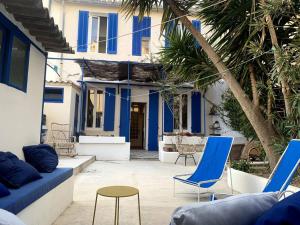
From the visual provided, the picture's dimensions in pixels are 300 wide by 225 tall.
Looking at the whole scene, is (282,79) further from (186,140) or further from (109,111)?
(109,111)

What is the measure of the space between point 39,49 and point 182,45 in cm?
291

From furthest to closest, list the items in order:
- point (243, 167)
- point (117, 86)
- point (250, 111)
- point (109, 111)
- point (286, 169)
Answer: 1. point (117, 86)
2. point (109, 111)
3. point (243, 167)
4. point (250, 111)
5. point (286, 169)

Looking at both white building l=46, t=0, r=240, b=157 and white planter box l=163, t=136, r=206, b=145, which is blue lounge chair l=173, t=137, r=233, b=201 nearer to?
white planter box l=163, t=136, r=206, b=145

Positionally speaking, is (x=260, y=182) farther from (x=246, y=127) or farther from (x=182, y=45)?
(x=182, y=45)

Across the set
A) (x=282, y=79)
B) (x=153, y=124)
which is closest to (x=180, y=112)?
(x=153, y=124)

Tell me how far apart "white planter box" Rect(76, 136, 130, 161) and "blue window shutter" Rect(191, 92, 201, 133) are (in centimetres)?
397

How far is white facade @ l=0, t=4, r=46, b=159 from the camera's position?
346 centimetres

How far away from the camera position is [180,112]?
12180 millimetres

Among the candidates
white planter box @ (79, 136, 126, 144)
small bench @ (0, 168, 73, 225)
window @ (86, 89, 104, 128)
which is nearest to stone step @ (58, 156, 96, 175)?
white planter box @ (79, 136, 126, 144)

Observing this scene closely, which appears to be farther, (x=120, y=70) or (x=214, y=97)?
(x=214, y=97)

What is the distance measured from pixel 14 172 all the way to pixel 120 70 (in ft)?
26.7

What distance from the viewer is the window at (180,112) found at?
39.1ft

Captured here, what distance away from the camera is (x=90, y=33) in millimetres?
12367

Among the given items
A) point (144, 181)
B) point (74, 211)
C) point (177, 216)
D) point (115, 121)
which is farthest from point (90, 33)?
point (177, 216)
